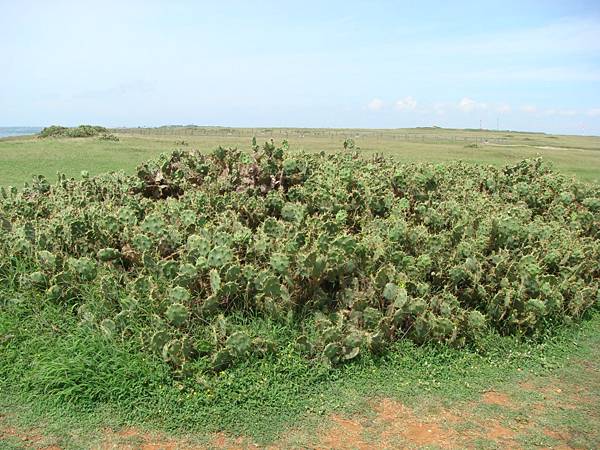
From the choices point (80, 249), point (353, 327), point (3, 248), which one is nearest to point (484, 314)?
point (353, 327)

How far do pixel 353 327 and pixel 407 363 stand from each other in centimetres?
58

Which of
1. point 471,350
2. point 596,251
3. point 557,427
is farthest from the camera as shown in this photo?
point 596,251

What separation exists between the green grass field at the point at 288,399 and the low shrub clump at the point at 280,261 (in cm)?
19

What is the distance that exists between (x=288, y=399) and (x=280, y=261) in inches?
51.3

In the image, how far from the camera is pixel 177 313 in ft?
16.5

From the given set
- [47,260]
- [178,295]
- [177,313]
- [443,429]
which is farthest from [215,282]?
[443,429]

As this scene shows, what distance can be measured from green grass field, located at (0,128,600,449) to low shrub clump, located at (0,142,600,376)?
0.19 metres

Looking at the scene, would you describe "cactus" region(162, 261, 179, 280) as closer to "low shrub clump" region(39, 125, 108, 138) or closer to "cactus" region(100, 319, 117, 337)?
"cactus" region(100, 319, 117, 337)

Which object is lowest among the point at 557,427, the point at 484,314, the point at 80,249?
the point at 557,427

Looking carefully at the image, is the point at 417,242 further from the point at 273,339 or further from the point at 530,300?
the point at 273,339

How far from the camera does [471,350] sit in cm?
569

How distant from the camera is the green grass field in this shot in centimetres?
436

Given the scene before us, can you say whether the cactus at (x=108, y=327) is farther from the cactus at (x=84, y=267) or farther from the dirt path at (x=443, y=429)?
the dirt path at (x=443, y=429)

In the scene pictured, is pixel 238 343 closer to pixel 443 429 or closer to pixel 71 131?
pixel 443 429
